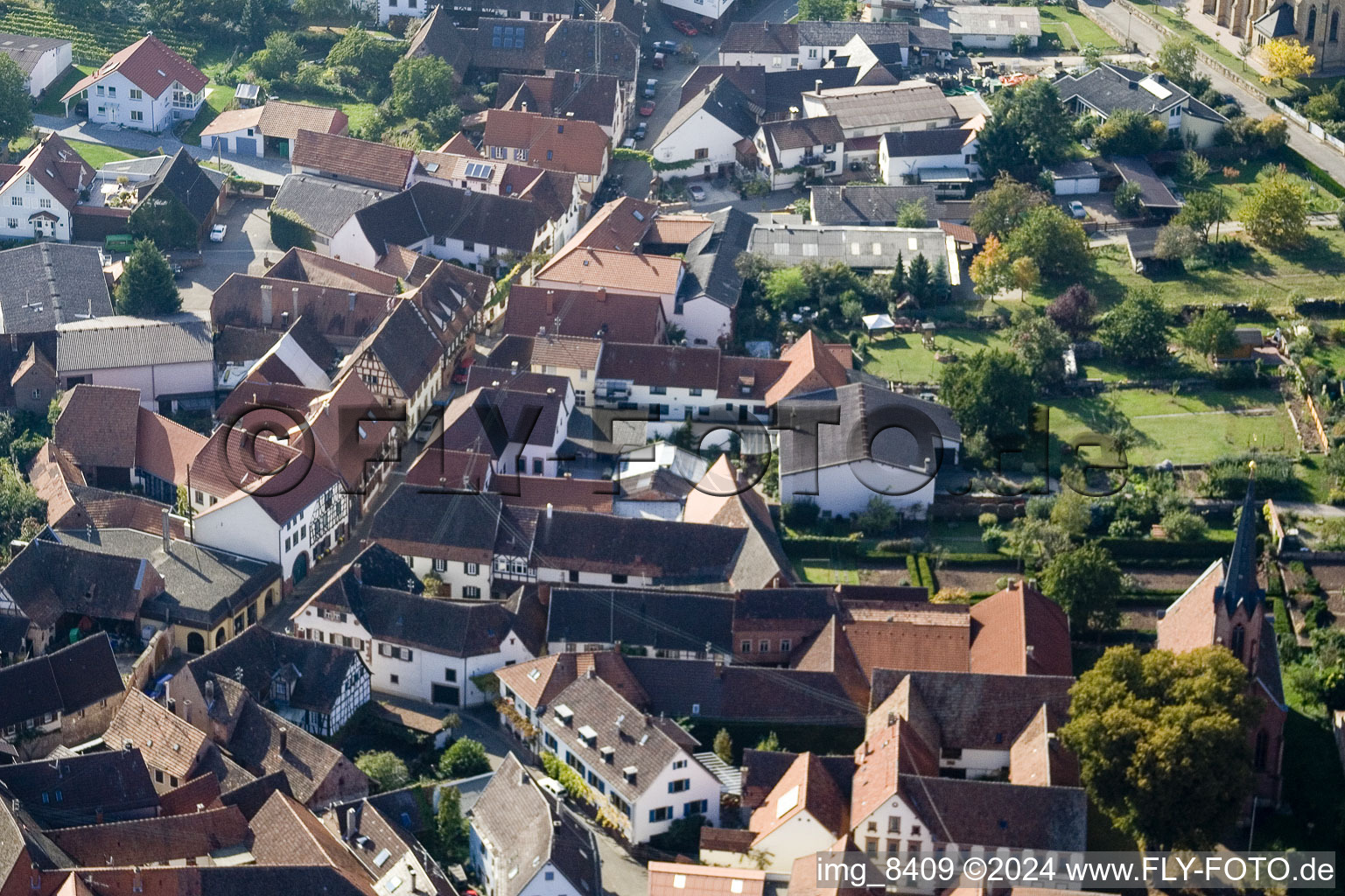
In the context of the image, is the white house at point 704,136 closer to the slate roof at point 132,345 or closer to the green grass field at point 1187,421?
the green grass field at point 1187,421

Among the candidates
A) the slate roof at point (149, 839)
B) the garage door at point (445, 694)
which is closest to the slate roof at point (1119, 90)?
the garage door at point (445, 694)

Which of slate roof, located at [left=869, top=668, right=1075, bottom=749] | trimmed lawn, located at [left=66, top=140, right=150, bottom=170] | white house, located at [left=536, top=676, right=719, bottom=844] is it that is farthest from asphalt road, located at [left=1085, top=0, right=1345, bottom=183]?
white house, located at [left=536, top=676, right=719, bottom=844]

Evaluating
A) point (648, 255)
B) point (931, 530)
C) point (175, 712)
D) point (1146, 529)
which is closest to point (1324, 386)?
point (1146, 529)

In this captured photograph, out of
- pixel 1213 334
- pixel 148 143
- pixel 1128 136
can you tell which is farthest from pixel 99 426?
pixel 1128 136

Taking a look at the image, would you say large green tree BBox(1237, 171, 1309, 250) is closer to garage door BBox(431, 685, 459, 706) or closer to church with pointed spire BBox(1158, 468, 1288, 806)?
church with pointed spire BBox(1158, 468, 1288, 806)

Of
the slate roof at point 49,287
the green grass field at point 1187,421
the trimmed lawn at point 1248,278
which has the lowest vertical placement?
the trimmed lawn at point 1248,278
